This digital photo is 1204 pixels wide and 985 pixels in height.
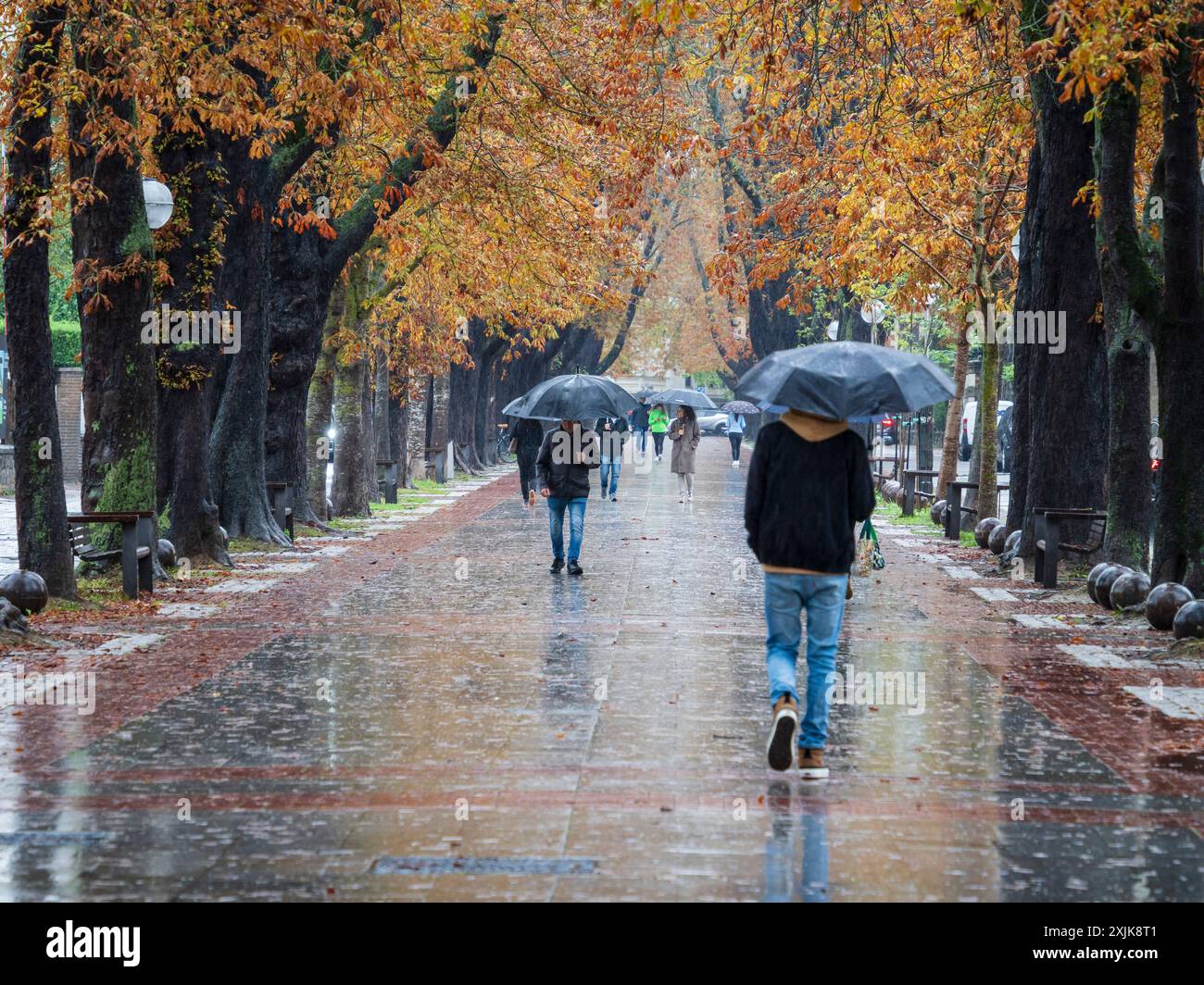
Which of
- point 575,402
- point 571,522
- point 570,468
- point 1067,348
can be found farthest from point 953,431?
point 570,468

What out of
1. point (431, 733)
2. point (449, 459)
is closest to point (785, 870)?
point (431, 733)

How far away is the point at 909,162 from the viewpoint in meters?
24.4

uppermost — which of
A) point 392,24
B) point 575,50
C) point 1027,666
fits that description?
point 575,50

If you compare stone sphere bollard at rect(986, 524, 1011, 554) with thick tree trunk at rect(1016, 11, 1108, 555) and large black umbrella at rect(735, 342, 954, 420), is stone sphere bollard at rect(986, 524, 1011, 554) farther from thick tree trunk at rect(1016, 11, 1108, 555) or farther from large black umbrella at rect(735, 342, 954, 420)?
large black umbrella at rect(735, 342, 954, 420)

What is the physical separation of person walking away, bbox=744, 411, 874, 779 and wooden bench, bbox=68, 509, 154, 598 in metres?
8.38

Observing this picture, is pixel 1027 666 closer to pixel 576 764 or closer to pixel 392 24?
pixel 576 764

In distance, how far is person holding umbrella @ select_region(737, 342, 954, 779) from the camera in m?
8.23

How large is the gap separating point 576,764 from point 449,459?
35187 mm

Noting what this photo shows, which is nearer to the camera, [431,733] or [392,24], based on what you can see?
[431,733]

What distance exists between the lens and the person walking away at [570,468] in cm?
1766

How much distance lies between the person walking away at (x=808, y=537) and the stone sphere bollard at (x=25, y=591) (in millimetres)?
7229

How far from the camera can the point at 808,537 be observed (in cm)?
822

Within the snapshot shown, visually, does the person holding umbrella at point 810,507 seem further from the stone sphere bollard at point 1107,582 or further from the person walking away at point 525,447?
the person walking away at point 525,447

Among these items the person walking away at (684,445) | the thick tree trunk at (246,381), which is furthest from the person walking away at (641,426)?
the thick tree trunk at (246,381)
